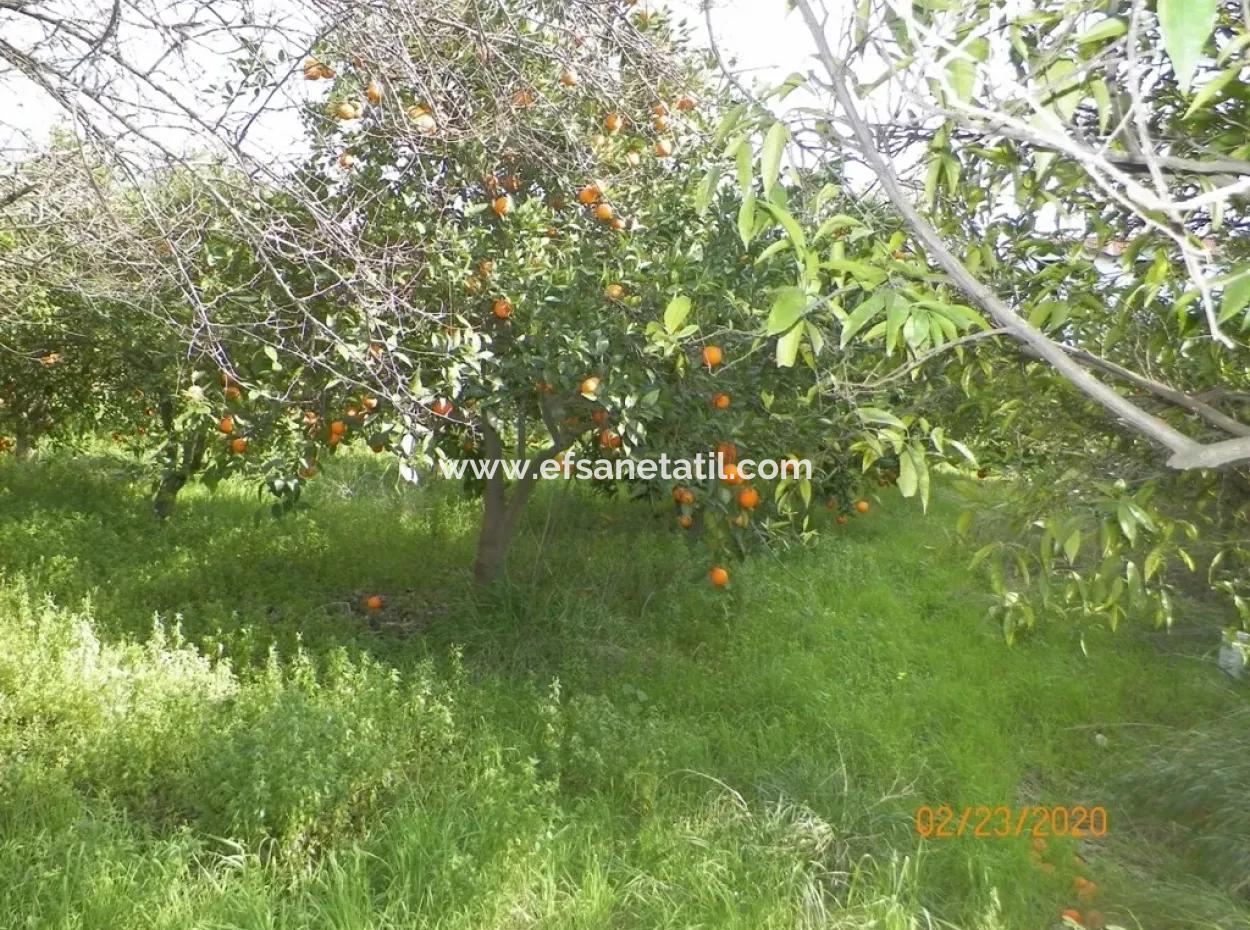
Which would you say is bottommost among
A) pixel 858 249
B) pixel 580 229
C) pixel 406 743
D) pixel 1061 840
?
pixel 1061 840

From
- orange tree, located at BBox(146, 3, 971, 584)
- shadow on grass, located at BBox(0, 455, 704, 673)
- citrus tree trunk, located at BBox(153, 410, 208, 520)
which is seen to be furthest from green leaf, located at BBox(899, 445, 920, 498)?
citrus tree trunk, located at BBox(153, 410, 208, 520)

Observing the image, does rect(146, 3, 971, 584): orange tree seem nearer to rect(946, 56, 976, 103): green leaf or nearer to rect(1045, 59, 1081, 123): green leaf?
rect(1045, 59, 1081, 123): green leaf

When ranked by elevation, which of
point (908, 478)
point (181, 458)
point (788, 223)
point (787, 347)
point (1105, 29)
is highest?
point (1105, 29)

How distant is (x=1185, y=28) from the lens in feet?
2.27

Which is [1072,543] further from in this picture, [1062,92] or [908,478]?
[1062,92]

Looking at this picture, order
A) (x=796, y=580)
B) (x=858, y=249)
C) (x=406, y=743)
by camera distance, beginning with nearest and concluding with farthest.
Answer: (x=858, y=249) < (x=406, y=743) < (x=796, y=580)

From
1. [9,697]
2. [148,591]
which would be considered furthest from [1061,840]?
[148,591]

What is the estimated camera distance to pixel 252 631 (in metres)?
3.89

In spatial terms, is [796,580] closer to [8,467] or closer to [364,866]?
[364,866]

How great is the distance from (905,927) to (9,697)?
2.82 meters

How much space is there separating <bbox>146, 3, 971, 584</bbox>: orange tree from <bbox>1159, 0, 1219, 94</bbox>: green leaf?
6.15ft

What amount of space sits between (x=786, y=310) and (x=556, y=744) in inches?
89.0

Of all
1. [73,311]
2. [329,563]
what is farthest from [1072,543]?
[73,311]
